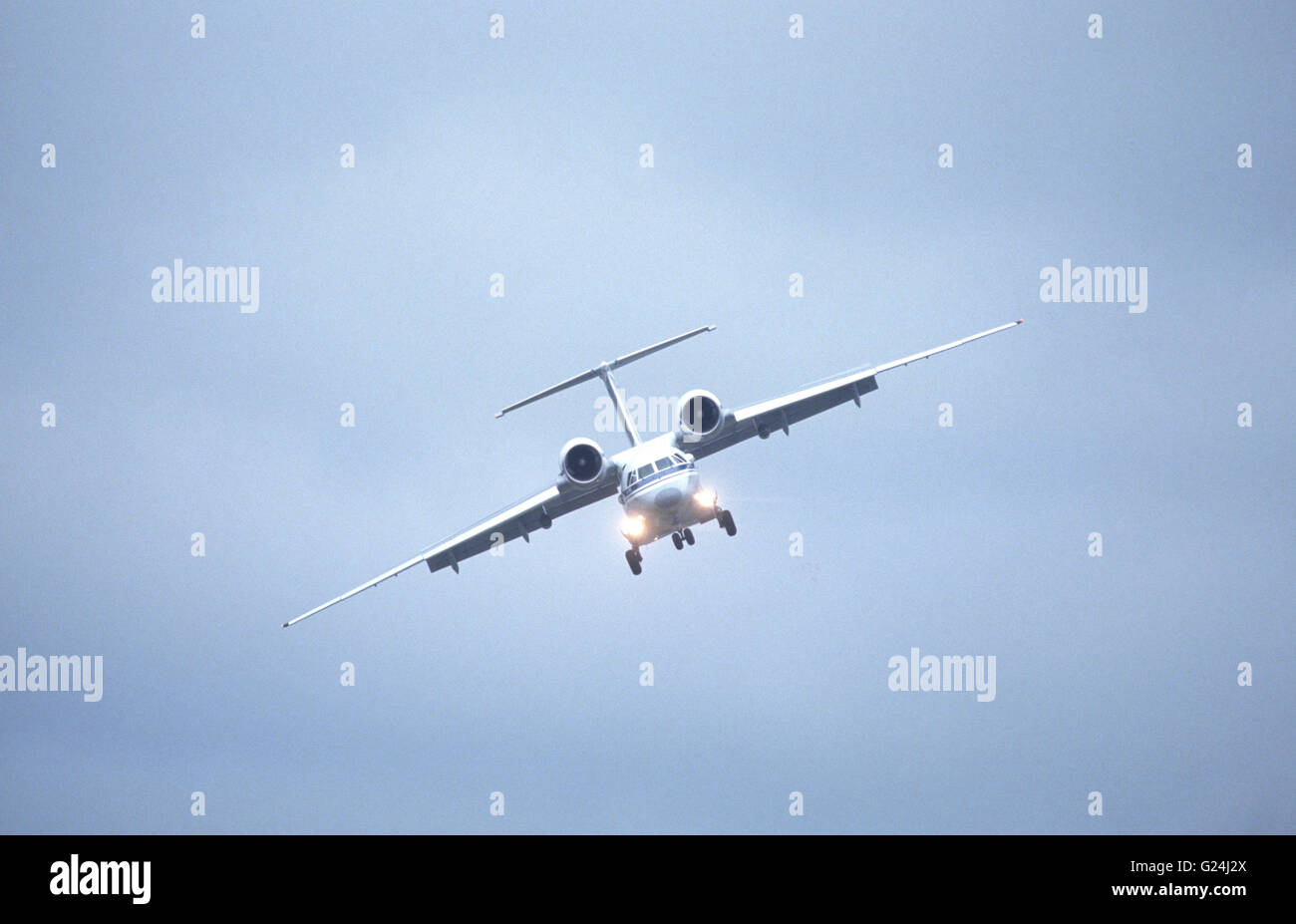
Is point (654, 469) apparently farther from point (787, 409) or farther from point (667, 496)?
point (787, 409)

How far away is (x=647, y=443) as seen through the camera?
49438 millimetres

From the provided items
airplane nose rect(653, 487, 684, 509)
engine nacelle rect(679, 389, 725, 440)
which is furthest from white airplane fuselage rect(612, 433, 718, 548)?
engine nacelle rect(679, 389, 725, 440)

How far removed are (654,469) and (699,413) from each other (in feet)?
7.34

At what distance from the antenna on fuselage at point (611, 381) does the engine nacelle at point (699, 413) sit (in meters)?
1.60

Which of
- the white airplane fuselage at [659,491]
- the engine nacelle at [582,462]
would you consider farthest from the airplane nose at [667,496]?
the engine nacelle at [582,462]

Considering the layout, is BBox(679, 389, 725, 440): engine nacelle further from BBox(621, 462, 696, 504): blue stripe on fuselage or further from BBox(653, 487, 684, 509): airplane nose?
BBox(653, 487, 684, 509): airplane nose

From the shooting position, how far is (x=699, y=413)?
49.4m

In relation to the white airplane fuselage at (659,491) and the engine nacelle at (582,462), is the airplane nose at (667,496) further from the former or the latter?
the engine nacelle at (582,462)

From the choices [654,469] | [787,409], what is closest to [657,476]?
[654,469]

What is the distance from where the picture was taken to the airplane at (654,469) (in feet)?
158
